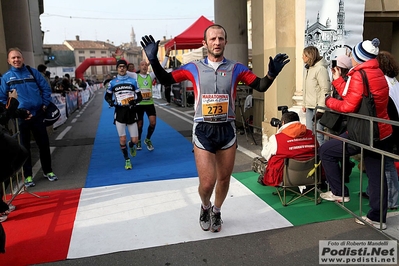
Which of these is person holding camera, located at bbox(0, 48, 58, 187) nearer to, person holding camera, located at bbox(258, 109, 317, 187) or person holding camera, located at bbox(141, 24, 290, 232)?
person holding camera, located at bbox(141, 24, 290, 232)

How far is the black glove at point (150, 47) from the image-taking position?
3625 millimetres

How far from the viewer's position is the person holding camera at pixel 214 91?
3711mm

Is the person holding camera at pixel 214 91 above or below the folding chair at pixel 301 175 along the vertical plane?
above

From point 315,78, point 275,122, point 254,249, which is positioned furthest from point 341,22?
point 254,249

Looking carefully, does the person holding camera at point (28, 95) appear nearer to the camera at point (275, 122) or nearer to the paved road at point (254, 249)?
the paved road at point (254, 249)

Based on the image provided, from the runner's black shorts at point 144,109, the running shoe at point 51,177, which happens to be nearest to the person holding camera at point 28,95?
the running shoe at point 51,177

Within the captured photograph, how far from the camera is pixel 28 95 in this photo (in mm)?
5840

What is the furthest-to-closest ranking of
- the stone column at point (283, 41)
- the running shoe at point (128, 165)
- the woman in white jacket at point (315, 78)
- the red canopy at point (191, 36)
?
1. the red canopy at point (191, 36)
2. the stone column at point (283, 41)
3. the running shoe at point (128, 165)
4. the woman in white jacket at point (315, 78)

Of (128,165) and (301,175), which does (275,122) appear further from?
(128,165)

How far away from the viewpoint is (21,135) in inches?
234

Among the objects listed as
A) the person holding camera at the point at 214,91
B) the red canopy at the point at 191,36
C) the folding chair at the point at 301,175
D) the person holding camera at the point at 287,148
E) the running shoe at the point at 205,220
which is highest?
the red canopy at the point at 191,36

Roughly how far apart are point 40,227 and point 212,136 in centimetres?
236

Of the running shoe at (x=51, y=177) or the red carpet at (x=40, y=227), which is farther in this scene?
the running shoe at (x=51, y=177)

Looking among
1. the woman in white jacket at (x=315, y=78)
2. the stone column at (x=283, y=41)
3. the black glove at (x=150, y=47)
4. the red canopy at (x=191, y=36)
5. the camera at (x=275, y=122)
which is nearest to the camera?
the black glove at (x=150, y=47)
